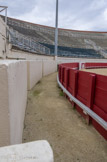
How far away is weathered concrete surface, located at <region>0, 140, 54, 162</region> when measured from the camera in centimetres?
59

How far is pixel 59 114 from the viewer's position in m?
3.18

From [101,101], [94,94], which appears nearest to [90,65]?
[94,94]

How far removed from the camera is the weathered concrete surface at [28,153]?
23.4 inches

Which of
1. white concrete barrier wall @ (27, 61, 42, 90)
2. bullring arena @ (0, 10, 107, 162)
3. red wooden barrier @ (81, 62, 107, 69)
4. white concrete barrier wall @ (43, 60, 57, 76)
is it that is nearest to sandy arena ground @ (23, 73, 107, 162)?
bullring arena @ (0, 10, 107, 162)

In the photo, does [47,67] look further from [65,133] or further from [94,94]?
[65,133]

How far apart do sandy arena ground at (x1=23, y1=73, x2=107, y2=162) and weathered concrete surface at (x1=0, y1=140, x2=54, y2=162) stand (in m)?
1.33

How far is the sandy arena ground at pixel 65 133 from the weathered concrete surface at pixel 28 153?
1325 mm

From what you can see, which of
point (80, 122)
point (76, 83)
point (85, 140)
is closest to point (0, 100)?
point (85, 140)

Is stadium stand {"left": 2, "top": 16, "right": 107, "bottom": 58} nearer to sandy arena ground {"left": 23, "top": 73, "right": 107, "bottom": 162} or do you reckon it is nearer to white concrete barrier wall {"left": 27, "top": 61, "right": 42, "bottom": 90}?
white concrete barrier wall {"left": 27, "top": 61, "right": 42, "bottom": 90}

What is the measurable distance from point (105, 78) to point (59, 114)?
138cm

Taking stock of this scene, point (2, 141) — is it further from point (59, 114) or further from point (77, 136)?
point (59, 114)

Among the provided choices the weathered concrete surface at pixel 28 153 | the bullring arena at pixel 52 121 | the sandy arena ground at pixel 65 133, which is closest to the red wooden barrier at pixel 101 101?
the bullring arena at pixel 52 121

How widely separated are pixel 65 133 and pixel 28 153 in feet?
6.22

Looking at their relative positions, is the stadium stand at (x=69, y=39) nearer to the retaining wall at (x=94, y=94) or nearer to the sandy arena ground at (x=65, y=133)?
the retaining wall at (x=94, y=94)
